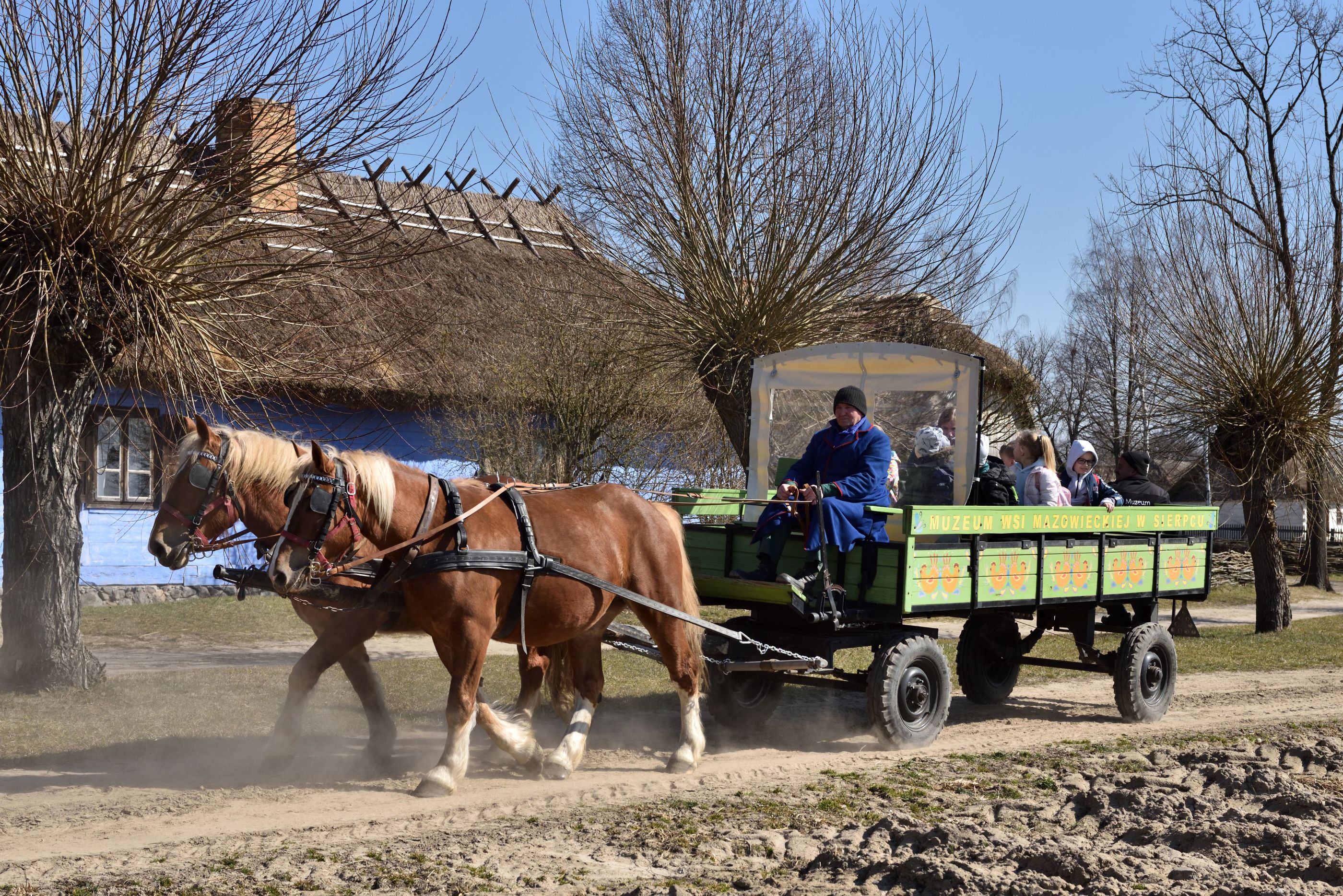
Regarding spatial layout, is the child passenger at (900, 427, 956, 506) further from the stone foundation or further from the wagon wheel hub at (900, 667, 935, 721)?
the stone foundation

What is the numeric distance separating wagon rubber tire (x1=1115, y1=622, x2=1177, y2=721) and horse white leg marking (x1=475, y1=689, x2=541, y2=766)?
4.15 metres

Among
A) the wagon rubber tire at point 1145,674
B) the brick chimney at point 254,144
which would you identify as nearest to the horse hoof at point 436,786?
the brick chimney at point 254,144

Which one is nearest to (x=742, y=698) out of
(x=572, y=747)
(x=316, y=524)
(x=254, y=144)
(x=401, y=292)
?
(x=572, y=747)

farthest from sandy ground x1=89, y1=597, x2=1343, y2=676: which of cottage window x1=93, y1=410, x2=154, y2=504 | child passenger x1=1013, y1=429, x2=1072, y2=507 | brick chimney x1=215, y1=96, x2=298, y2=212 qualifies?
brick chimney x1=215, y1=96, x2=298, y2=212

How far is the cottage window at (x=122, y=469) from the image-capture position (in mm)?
13914

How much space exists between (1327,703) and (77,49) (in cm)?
938

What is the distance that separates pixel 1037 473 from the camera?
8.57m

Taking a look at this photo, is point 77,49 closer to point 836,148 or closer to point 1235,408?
point 836,148

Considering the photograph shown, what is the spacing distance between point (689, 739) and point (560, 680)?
96cm

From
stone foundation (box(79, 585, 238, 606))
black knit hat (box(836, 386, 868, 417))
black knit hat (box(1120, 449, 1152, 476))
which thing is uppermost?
black knit hat (box(836, 386, 868, 417))

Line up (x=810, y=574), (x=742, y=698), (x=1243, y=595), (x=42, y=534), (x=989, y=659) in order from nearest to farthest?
(x=810, y=574) → (x=742, y=698) → (x=42, y=534) → (x=989, y=659) → (x=1243, y=595)

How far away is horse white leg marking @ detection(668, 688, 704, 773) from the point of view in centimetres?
638

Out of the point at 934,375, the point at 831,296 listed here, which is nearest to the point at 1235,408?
the point at 831,296

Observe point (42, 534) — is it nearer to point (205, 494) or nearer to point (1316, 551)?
point (205, 494)
